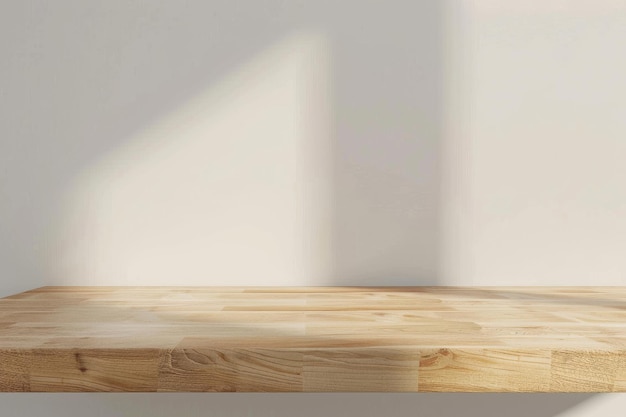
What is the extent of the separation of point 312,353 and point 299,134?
657 millimetres

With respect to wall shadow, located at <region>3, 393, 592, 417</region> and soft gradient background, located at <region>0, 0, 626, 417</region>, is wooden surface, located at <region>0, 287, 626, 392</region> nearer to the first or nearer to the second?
soft gradient background, located at <region>0, 0, 626, 417</region>

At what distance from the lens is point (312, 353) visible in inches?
27.7

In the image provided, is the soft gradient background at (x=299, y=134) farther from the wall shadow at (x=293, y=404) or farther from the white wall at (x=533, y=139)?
the wall shadow at (x=293, y=404)

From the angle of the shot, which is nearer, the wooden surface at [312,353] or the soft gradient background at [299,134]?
the wooden surface at [312,353]

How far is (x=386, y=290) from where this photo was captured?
121cm

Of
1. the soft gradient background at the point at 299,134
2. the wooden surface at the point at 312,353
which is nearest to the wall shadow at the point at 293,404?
the soft gradient background at the point at 299,134

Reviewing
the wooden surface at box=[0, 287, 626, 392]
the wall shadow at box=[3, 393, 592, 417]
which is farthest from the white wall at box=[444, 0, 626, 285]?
the wooden surface at box=[0, 287, 626, 392]

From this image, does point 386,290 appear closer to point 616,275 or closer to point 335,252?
point 335,252

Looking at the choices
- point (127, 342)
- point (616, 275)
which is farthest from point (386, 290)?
point (127, 342)

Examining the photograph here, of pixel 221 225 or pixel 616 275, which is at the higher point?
pixel 221 225

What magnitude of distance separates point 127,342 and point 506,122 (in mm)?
878

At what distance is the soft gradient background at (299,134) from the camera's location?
1.28 m

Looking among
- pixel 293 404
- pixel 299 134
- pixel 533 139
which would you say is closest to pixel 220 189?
pixel 299 134

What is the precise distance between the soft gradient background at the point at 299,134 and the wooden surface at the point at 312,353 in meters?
0.38
